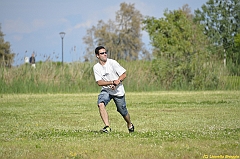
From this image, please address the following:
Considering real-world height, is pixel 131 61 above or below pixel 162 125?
above

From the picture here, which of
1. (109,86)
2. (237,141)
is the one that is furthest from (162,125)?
(237,141)

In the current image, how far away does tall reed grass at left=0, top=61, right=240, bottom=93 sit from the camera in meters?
29.2

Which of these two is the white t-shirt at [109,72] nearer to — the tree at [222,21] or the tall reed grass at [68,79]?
the tall reed grass at [68,79]

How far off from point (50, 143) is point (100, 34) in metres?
76.6

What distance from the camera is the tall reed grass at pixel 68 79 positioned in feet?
95.7

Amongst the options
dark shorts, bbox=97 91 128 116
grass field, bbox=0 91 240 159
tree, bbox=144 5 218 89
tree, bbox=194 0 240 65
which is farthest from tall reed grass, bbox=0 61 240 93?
tree, bbox=194 0 240 65

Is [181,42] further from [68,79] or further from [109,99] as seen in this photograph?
[109,99]

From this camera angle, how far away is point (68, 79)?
30078 mm

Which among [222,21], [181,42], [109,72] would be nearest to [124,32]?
[222,21]

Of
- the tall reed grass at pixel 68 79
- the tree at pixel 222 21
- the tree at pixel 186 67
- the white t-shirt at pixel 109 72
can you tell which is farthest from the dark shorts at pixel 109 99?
the tree at pixel 222 21

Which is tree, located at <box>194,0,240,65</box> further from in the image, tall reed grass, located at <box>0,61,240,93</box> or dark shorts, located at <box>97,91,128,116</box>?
dark shorts, located at <box>97,91,128,116</box>

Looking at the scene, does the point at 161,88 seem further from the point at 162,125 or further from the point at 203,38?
the point at 162,125

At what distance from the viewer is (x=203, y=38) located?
36.2 meters

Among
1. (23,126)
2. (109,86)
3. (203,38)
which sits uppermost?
(203,38)
